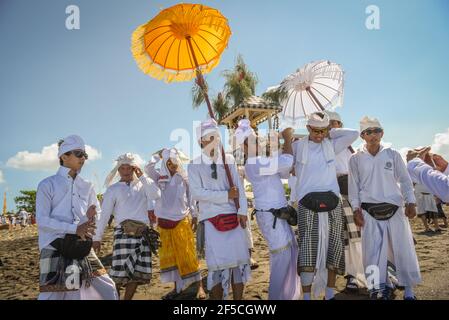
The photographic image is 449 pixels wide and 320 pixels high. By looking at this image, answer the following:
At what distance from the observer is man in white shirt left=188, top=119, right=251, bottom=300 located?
365 centimetres

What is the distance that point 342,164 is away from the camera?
447 centimetres

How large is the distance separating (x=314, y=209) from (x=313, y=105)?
213 cm

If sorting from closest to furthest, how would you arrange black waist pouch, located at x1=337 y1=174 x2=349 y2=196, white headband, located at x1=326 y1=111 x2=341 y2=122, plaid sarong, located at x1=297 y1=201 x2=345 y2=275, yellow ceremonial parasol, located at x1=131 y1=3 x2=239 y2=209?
plaid sarong, located at x1=297 y1=201 x2=345 y2=275, yellow ceremonial parasol, located at x1=131 y1=3 x2=239 y2=209, black waist pouch, located at x1=337 y1=174 x2=349 y2=196, white headband, located at x1=326 y1=111 x2=341 y2=122

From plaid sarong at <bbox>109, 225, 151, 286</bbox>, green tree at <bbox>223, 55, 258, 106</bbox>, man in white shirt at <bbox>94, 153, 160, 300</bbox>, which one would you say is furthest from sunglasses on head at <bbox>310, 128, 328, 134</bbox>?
green tree at <bbox>223, 55, 258, 106</bbox>

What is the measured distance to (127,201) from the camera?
4.36 meters

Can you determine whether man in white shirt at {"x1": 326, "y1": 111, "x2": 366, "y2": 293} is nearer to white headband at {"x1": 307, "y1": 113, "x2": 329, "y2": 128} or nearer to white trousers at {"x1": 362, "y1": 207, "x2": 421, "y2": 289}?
white trousers at {"x1": 362, "y1": 207, "x2": 421, "y2": 289}

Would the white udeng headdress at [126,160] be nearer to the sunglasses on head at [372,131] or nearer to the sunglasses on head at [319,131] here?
the sunglasses on head at [319,131]

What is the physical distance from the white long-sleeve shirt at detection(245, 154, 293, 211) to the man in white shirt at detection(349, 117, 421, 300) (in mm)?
1001

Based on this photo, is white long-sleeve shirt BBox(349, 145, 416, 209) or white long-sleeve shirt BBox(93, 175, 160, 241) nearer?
white long-sleeve shirt BBox(349, 145, 416, 209)

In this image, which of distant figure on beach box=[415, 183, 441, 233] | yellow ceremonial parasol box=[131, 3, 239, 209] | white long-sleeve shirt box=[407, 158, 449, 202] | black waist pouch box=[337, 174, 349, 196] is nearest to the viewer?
white long-sleeve shirt box=[407, 158, 449, 202]

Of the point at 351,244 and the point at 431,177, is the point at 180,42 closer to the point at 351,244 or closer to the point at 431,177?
the point at 431,177

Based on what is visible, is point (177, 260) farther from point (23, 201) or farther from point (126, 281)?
point (23, 201)

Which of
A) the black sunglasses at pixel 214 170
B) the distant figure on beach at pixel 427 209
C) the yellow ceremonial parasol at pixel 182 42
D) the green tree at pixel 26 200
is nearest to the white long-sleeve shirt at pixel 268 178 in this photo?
the black sunglasses at pixel 214 170
